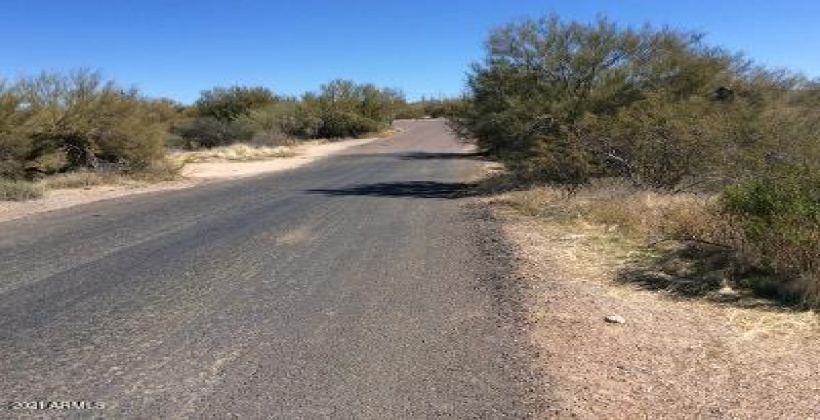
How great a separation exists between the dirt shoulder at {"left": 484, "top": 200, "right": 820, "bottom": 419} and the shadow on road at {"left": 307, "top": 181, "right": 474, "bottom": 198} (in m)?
11.0

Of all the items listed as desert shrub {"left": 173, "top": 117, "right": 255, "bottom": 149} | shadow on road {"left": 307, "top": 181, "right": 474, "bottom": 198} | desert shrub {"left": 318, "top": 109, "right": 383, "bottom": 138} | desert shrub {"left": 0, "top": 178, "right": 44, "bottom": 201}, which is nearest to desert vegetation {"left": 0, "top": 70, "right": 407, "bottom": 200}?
desert shrub {"left": 0, "top": 178, "right": 44, "bottom": 201}

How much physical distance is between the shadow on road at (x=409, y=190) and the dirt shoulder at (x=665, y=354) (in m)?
11.0

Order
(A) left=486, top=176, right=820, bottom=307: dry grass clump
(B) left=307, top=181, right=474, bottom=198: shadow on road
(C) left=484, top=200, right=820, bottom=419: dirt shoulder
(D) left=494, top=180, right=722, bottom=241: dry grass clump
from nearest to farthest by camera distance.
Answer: (C) left=484, top=200, right=820, bottom=419: dirt shoulder
(A) left=486, top=176, right=820, bottom=307: dry grass clump
(D) left=494, top=180, right=722, bottom=241: dry grass clump
(B) left=307, top=181, right=474, bottom=198: shadow on road

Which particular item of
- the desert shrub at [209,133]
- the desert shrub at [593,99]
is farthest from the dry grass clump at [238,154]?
the desert shrub at [593,99]

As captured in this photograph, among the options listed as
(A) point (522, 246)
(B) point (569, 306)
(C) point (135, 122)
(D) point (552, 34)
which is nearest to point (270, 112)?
(C) point (135, 122)

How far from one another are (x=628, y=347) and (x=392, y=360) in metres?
1.88

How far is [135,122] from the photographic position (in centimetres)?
2697

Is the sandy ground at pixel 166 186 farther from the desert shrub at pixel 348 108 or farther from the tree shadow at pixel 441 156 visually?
the desert shrub at pixel 348 108

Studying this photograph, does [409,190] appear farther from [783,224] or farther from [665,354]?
[665,354]

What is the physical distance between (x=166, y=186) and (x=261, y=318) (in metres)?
18.1

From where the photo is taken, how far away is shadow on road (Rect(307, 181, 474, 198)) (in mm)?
20062

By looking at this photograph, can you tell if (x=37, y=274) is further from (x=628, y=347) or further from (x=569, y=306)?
(x=628, y=347)

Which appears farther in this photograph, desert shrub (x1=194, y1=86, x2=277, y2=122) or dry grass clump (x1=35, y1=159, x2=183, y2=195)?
desert shrub (x1=194, y1=86, x2=277, y2=122)

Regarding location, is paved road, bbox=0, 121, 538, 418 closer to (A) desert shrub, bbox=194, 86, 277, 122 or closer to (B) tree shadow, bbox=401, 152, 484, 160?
(B) tree shadow, bbox=401, 152, 484, 160
